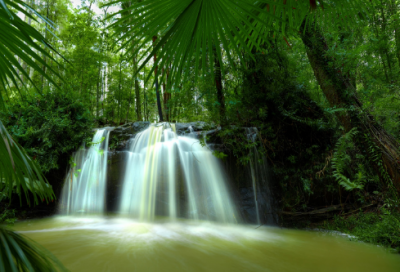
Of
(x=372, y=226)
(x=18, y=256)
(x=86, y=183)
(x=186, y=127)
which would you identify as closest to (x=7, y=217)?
(x=86, y=183)

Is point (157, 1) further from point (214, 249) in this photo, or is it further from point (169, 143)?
point (169, 143)

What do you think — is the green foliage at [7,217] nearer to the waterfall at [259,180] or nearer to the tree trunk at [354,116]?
the waterfall at [259,180]

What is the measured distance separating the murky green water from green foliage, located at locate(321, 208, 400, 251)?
193 mm

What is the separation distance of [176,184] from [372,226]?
3854 millimetres

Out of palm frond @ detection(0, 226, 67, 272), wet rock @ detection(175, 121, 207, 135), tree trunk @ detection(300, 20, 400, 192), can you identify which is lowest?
palm frond @ detection(0, 226, 67, 272)

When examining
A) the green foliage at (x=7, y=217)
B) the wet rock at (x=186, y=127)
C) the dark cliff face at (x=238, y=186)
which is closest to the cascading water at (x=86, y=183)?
the dark cliff face at (x=238, y=186)

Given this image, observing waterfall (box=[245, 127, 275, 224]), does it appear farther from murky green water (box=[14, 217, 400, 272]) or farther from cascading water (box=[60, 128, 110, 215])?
cascading water (box=[60, 128, 110, 215])

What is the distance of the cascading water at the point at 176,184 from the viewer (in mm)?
5086

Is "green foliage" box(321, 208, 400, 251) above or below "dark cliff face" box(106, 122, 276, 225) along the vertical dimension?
below

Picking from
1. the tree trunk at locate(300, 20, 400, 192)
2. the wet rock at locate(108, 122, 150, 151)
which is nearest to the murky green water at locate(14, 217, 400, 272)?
the tree trunk at locate(300, 20, 400, 192)

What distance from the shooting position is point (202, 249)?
3.11 meters

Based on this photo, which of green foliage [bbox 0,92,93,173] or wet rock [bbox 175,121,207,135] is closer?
green foliage [bbox 0,92,93,173]

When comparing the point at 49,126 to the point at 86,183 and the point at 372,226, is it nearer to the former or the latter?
the point at 86,183

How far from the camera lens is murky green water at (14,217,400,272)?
100 inches
